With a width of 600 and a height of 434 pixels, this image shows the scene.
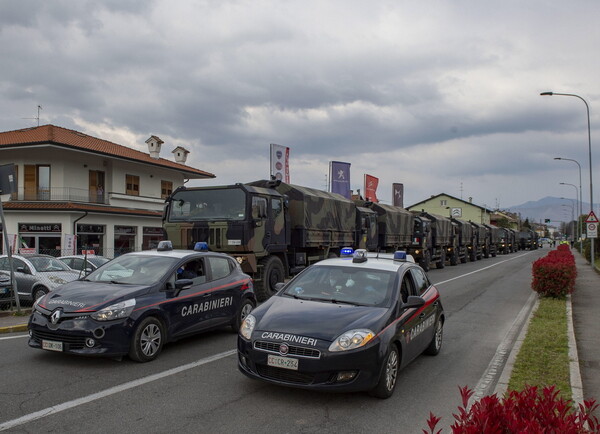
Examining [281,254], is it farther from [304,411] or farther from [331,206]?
[304,411]

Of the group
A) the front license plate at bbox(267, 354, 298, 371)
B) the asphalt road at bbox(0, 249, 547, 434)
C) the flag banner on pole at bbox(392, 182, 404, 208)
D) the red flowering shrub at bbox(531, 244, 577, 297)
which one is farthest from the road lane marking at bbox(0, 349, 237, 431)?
the flag banner on pole at bbox(392, 182, 404, 208)

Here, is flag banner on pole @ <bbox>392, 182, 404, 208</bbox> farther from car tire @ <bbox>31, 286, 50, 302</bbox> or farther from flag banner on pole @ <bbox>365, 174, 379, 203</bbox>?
car tire @ <bbox>31, 286, 50, 302</bbox>

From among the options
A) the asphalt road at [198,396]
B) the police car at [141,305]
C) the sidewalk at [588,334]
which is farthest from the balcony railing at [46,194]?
the sidewalk at [588,334]

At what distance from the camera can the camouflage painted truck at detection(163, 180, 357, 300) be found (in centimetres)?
1222

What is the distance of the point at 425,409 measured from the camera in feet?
16.7

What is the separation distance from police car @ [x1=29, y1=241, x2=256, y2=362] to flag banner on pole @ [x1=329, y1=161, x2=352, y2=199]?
77.5 ft

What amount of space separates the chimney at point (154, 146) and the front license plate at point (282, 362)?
35.4 meters

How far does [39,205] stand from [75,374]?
81.3ft

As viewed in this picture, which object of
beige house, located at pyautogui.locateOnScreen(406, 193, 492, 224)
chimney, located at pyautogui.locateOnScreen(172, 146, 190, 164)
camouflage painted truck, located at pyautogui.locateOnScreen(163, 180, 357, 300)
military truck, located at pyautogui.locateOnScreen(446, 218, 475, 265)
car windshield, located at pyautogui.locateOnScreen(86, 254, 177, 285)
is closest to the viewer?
car windshield, located at pyautogui.locateOnScreen(86, 254, 177, 285)

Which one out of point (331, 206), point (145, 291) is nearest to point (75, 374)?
point (145, 291)

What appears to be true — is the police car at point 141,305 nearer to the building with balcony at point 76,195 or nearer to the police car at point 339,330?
the police car at point 339,330

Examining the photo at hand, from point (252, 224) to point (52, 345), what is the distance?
6502mm

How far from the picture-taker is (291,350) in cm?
498

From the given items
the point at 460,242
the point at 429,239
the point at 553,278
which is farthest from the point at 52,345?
the point at 460,242
